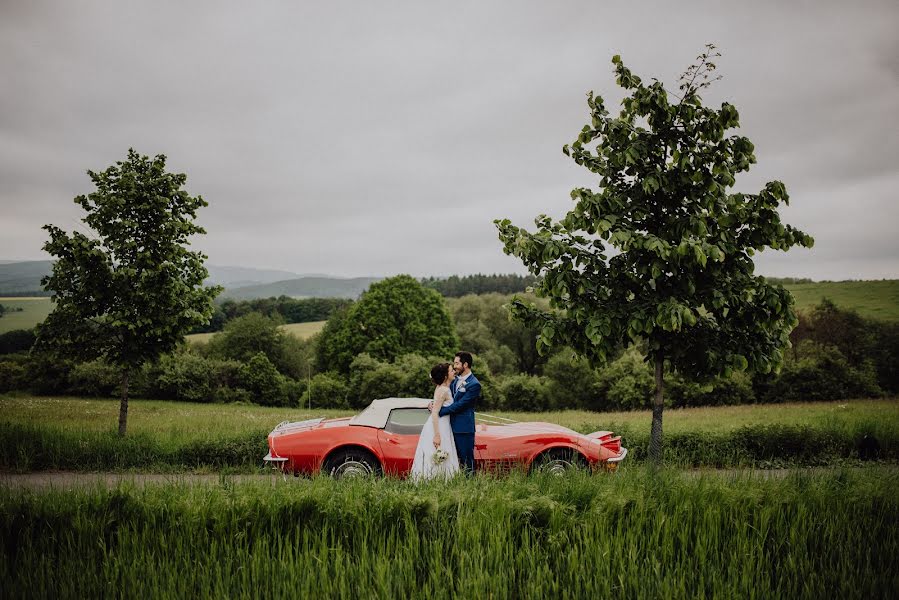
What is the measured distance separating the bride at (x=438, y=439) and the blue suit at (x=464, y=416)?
0.09 metres

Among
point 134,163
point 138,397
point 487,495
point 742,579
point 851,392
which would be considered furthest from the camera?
point 138,397

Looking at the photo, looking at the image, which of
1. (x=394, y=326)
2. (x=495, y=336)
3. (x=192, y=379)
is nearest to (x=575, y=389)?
(x=394, y=326)

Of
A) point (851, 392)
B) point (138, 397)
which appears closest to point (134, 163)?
point (138, 397)

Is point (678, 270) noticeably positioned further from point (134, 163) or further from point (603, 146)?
point (134, 163)

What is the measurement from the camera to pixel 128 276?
11.1m

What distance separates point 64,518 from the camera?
12.8 feet

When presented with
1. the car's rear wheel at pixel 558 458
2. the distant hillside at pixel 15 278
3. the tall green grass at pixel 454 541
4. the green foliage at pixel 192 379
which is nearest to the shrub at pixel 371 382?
the green foliage at pixel 192 379

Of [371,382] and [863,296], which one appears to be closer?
[371,382]

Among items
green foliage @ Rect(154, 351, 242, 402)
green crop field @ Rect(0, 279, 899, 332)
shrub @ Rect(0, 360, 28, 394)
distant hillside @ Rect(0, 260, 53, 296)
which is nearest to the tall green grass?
distant hillside @ Rect(0, 260, 53, 296)

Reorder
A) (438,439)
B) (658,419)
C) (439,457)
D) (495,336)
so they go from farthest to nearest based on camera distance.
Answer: (495,336) → (658,419) → (438,439) → (439,457)

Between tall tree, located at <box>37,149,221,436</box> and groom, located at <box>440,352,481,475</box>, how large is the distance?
7618 mm

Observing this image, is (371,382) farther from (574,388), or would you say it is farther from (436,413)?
(436,413)

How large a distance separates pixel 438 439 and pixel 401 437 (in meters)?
0.88

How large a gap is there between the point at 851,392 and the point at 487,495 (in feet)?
96.5
